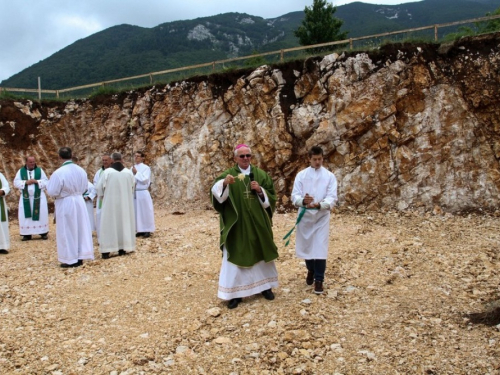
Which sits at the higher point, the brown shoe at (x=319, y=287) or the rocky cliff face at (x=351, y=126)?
Result: the rocky cliff face at (x=351, y=126)

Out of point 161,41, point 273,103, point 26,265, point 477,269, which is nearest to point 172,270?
point 26,265

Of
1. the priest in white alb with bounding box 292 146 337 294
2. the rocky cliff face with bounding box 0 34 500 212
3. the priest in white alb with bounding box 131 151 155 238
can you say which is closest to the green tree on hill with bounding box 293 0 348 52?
the rocky cliff face with bounding box 0 34 500 212

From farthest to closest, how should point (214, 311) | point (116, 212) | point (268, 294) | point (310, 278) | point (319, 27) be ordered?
point (319, 27)
point (116, 212)
point (310, 278)
point (268, 294)
point (214, 311)

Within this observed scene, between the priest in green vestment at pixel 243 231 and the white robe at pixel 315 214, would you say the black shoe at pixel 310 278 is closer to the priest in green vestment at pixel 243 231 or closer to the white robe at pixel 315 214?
the white robe at pixel 315 214

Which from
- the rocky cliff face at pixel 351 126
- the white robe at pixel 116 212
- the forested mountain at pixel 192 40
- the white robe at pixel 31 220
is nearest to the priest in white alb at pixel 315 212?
the white robe at pixel 116 212

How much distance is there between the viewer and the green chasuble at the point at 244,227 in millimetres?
4906

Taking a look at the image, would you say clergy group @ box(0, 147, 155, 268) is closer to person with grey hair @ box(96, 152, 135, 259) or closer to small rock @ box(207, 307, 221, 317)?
person with grey hair @ box(96, 152, 135, 259)

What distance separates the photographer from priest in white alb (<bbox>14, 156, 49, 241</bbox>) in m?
9.80

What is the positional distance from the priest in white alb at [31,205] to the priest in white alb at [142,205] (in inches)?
82.4

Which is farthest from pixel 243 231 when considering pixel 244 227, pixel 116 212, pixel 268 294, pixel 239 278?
pixel 116 212

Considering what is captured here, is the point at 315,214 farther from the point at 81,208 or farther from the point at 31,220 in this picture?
the point at 31,220

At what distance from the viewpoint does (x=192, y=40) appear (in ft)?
271

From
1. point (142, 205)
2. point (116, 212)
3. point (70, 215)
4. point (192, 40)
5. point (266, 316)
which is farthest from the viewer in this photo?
point (192, 40)

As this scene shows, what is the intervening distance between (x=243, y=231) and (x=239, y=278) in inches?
22.0
